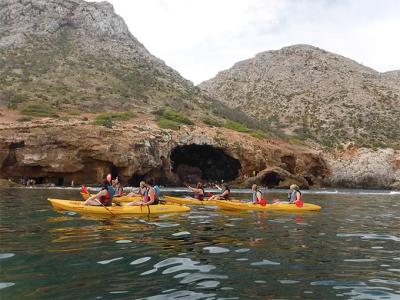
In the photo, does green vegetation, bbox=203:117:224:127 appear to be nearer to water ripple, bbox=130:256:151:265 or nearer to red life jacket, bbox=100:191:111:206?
red life jacket, bbox=100:191:111:206

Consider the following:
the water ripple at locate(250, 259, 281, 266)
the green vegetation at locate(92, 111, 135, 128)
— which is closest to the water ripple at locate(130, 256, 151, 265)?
the water ripple at locate(250, 259, 281, 266)

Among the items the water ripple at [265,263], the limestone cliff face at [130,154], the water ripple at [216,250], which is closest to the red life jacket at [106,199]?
the water ripple at [216,250]

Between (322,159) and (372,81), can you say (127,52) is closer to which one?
(322,159)

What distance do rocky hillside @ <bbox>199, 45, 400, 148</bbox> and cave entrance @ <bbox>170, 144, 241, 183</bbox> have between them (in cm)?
2258

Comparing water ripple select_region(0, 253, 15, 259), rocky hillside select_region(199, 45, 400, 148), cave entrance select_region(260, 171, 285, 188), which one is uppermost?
rocky hillside select_region(199, 45, 400, 148)

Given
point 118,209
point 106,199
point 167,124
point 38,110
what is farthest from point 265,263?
point 38,110

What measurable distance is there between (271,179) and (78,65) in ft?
138

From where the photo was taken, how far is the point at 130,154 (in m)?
47.4

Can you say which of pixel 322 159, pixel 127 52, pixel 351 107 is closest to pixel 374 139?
pixel 351 107

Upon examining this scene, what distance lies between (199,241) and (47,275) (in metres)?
4.79

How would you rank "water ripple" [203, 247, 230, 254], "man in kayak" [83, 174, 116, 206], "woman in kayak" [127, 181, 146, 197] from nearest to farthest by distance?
"water ripple" [203, 247, 230, 254], "man in kayak" [83, 174, 116, 206], "woman in kayak" [127, 181, 146, 197]

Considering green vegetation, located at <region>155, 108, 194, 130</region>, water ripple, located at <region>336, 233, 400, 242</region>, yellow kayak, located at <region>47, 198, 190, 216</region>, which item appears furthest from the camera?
green vegetation, located at <region>155, 108, 194, 130</region>

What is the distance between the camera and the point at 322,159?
62562 mm

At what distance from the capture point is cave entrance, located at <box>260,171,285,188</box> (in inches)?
2096
